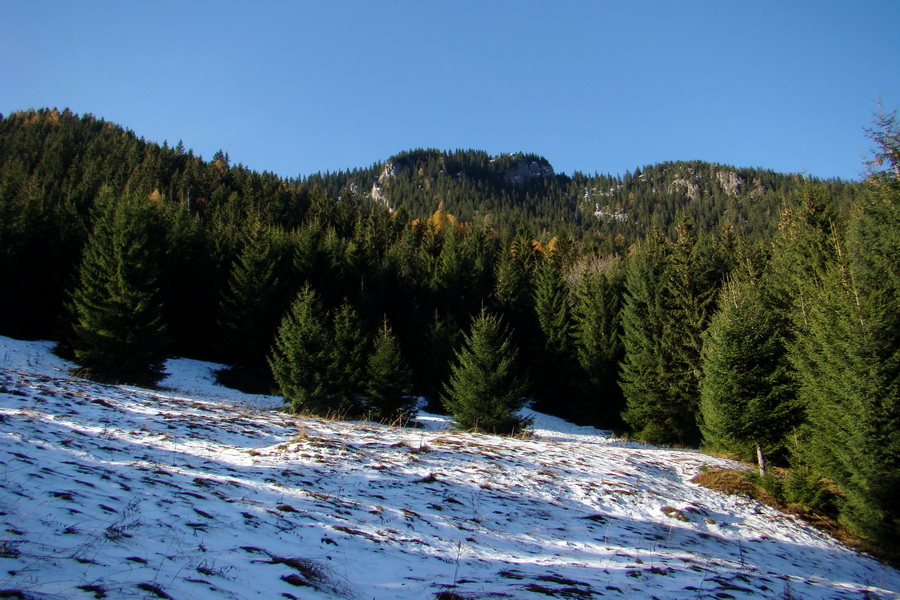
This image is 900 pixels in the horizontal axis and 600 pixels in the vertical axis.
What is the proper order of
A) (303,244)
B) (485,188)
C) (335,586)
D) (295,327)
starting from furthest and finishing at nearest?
1. (485,188)
2. (303,244)
3. (295,327)
4. (335,586)

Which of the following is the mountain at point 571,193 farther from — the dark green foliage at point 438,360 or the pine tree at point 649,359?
the dark green foliage at point 438,360

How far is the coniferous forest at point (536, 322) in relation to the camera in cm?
1098

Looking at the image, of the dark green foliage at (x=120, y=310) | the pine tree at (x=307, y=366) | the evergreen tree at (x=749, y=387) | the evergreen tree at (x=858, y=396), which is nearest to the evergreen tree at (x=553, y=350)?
the pine tree at (x=307, y=366)

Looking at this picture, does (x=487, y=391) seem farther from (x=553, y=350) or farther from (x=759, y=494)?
(x=553, y=350)

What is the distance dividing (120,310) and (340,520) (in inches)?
922

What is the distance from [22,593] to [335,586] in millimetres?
2157

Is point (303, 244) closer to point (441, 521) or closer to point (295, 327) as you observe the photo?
point (295, 327)

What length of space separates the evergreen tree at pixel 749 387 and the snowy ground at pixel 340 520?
3.48 meters

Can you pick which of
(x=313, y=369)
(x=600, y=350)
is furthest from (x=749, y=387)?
(x=600, y=350)

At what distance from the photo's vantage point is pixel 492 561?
16.7 feet

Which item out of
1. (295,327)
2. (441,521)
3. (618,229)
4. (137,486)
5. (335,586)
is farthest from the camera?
(618,229)

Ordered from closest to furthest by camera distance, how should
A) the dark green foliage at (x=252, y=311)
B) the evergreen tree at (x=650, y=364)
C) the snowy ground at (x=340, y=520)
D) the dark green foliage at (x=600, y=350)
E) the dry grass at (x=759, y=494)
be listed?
the snowy ground at (x=340, y=520) < the dry grass at (x=759, y=494) < the evergreen tree at (x=650, y=364) < the dark green foliage at (x=252, y=311) < the dark green foliage at (x=600, y=350)

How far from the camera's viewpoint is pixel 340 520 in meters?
5.43

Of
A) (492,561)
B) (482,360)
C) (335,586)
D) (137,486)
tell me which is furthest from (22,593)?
(482,360)
